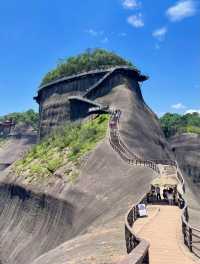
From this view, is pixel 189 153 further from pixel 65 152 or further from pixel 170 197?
pixel 170 197

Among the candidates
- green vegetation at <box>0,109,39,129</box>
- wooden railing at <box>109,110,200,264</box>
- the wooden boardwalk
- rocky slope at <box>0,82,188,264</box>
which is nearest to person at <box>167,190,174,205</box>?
wooden railing at <box>109,110,200,264</box>

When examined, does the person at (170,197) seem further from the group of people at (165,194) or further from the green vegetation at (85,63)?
the green vegetation at (85,63)

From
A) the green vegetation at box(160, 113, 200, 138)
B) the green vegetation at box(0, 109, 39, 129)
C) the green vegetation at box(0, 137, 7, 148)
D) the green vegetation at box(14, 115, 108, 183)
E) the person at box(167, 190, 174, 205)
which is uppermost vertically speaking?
the green vegetation at box(0, 109, 39, 129)

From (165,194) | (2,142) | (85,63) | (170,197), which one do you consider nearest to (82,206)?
(165,194)

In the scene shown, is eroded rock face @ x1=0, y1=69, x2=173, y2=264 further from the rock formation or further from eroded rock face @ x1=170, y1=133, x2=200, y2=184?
eroded rock face @ x1=170, y1=133, x2=200, y2=184

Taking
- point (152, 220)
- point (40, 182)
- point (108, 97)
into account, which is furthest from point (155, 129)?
point (152, 220)

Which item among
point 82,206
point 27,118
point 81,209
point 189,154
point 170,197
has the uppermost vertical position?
point 27,118
